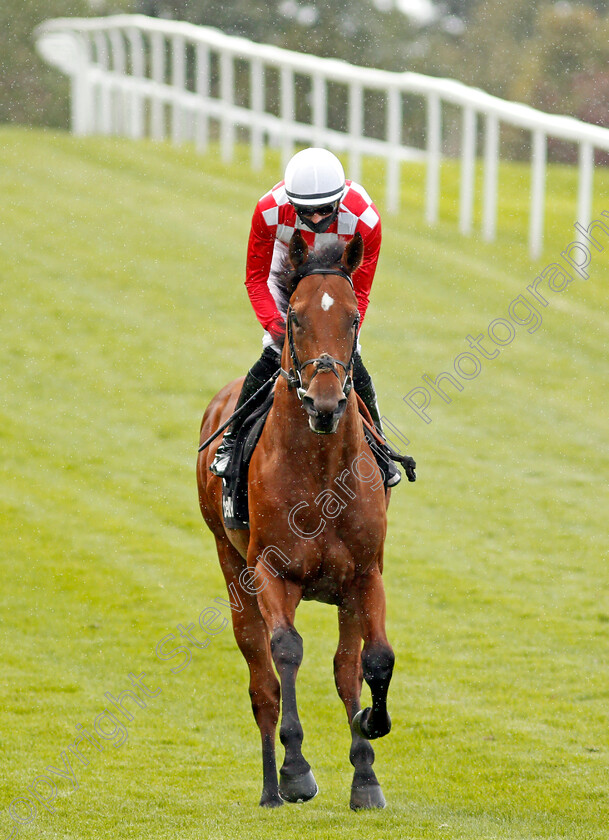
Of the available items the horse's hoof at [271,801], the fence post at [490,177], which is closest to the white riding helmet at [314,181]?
the horse's hoof at [271,801]

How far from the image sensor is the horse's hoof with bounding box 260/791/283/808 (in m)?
6.02

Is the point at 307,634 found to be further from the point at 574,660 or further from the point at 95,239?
the point at 95,239

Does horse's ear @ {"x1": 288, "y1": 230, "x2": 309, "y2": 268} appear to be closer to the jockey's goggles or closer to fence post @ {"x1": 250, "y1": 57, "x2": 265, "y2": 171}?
the jockey's goggles

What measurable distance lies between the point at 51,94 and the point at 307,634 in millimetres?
29156

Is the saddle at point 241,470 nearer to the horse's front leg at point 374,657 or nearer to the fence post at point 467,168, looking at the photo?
the horse's front leg at point 374,657

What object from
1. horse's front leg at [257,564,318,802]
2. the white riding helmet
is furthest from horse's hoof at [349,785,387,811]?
the white riding helmet

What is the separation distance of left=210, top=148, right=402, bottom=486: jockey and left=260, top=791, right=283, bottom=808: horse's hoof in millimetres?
1559

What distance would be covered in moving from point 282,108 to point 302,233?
12981mm

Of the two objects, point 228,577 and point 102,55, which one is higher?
point 228,577

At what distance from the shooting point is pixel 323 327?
193 inches

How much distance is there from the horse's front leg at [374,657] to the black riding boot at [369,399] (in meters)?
0.48

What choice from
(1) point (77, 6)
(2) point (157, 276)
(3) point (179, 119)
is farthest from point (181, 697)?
(1) point (77, 6)

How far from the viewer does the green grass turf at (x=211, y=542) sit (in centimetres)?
635

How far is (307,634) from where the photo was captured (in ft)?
28.5
